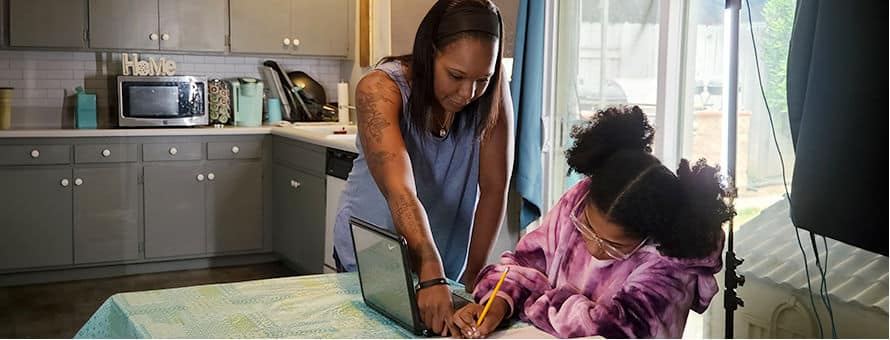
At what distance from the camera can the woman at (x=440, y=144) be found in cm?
180

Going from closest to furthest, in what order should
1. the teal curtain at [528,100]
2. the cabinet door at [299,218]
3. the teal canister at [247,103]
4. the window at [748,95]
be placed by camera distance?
the window at [748,95] → the teal curtain at [528,100] → the cabinet door at [299,218] → the teal canister at [247,103]

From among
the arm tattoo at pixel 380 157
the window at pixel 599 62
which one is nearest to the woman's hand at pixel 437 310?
the arm tattoo at pixel 380 157

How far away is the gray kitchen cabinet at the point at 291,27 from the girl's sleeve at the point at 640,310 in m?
4.05

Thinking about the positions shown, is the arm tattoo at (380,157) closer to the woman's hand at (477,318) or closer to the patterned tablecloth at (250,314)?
the patterned tablecloth at (250,314)

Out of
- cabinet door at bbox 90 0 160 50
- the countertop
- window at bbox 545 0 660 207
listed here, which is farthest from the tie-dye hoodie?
cabinet door at bbox 90 0 160 50

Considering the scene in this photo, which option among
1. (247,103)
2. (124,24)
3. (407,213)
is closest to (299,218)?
(247,103)

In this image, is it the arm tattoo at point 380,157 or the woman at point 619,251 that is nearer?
the woman at point 619,251

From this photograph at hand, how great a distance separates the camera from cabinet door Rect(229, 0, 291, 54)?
5180 mm

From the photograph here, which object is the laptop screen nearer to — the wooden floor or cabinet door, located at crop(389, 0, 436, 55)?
the wooden floor

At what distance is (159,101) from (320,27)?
1.03m

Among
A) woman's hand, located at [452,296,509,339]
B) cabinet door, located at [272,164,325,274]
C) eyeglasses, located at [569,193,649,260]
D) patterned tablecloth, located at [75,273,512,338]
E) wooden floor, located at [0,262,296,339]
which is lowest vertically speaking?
wooden floor, located at [0,262,296,339]

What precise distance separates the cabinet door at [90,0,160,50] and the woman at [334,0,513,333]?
3.19 m

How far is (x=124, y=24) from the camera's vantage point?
4.93m

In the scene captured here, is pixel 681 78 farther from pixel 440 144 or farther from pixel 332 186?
pixel 332 186
